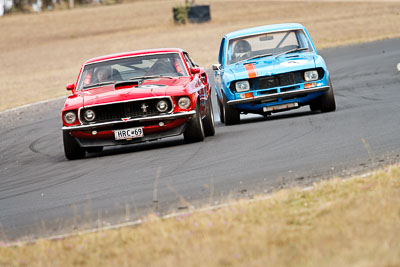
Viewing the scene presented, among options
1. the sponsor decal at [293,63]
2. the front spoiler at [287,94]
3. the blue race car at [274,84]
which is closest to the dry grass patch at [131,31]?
the blue race car at [274,84]

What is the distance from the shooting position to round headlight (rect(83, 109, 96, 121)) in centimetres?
1055

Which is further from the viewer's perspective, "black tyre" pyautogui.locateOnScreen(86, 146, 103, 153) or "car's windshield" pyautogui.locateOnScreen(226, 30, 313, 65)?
"car's windshield" pyautogui.locateOnScreen(226, 30, 313, 65)

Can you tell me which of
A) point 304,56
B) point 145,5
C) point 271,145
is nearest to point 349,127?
point 271,145

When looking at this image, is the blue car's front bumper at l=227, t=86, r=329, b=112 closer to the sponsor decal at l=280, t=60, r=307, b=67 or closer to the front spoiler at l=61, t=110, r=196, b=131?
the sponsor decal at l=280, t=60, r=307, b=67

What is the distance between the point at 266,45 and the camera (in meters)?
13.6

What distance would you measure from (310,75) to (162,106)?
306cm

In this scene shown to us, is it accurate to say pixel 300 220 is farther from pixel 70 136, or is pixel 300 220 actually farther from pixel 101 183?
pixel 70 136

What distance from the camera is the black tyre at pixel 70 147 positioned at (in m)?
10.7

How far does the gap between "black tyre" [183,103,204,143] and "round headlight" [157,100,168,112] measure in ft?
1.24

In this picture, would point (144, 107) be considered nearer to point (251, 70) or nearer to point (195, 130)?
point (195, 130)

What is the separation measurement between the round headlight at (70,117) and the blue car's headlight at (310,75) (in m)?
3.79

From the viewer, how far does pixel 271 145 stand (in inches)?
388

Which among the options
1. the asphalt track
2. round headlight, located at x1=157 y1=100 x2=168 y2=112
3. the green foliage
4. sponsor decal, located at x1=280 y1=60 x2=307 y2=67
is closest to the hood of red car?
round headlight, located at x1=157 y1=100 x2=168 y2=112

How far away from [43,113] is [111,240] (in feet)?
47.5
